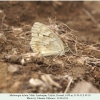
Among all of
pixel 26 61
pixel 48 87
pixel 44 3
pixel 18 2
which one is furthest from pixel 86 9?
pixel 48 87

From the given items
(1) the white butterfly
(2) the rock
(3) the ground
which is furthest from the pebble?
(2) the rock

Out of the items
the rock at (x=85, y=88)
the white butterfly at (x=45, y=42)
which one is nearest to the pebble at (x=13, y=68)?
the white butterfly at (x=45, y=42)

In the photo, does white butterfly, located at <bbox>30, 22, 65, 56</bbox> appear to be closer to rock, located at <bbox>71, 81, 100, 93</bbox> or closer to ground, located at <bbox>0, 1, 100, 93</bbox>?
ground, located at <bbox>0, 1, 100, 93</bbox>

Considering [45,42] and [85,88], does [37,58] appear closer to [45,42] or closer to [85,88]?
[45,42]

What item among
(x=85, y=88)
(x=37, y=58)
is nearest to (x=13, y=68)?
(x=37, y=58)

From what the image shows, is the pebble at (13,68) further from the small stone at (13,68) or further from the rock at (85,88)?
the rock at (85,88)

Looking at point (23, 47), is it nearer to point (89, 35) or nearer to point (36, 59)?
point (36, 59)
